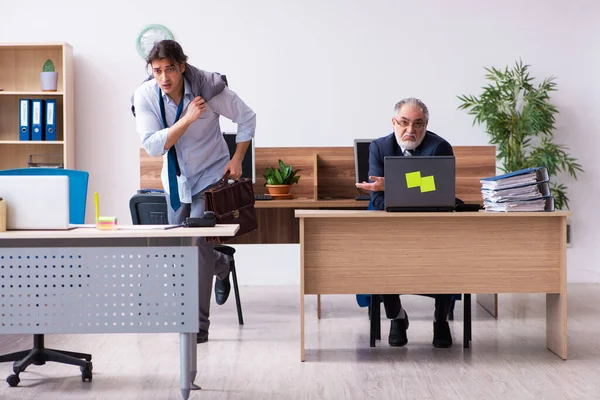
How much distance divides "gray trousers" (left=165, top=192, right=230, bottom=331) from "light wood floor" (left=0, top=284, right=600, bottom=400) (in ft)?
0.89

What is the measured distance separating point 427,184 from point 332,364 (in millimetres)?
928

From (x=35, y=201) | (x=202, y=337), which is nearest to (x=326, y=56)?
(x=202, y=337)

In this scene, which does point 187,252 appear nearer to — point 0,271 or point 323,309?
point 0,271

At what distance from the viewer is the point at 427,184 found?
3.34 metres

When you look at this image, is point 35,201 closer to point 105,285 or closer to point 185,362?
point 105,285

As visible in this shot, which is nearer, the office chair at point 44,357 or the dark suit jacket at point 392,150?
the office chair at point 44,357

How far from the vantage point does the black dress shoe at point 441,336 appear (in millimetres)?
3783

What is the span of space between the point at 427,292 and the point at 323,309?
1.65m

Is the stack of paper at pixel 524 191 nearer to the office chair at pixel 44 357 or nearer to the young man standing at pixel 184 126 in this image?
the young man standing at pixel 184 126

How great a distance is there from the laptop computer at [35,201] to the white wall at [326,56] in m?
3.53

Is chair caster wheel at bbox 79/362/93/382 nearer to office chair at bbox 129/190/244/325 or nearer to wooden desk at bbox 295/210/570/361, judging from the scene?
wooden desk at bbox 295/210/570/361

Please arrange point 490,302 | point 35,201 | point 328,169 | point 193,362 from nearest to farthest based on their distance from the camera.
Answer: point 35,201 < point 193,362 < point 490,302 < point 328,169

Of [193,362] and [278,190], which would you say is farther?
[278,190]

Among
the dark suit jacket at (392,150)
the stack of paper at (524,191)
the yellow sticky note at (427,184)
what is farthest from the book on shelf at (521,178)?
the dark suit jacket at (392,150)
